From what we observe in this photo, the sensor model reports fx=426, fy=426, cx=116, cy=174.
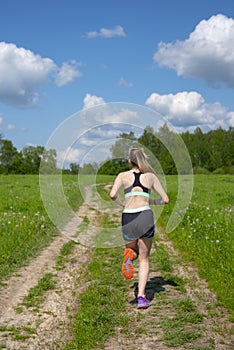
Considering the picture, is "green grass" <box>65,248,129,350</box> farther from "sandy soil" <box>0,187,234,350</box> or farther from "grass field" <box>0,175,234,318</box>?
"grass field" <box>0,175,234,318</box>

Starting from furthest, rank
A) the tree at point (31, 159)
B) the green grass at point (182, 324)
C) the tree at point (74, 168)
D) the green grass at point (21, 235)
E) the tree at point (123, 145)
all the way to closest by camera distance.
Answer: the tree at point (31, 159), the green grass at point (21, 235), the tree at point (74, 168), the tree at point (123, 145), the green grass at point (182, 324)

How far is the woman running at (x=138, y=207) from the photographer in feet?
21.5

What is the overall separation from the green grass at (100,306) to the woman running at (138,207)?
563 millimetres

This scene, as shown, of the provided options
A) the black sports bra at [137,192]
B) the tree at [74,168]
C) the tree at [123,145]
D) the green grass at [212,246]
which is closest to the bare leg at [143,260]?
the black sports bra at [137,192]

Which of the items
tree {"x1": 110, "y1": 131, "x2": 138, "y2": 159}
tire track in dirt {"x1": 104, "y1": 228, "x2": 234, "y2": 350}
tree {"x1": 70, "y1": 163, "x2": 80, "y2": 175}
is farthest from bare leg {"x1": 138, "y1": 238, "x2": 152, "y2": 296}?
tree {"x1": 70, "y1": 163, "x2": 80, "y2": 175}

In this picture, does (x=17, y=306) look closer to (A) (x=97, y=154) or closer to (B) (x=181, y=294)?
(B) (x=181, y=294)

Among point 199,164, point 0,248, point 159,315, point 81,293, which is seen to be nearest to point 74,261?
point 0,248

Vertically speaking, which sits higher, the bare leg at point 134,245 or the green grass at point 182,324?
the bare leg at point 134,245

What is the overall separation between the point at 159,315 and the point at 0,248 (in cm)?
453

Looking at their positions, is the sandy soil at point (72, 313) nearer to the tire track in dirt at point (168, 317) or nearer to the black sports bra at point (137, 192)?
the tire track in dirt at point (168, 317)

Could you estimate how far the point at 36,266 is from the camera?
8789mm

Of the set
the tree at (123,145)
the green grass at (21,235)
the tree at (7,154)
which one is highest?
the tree at (7,154)

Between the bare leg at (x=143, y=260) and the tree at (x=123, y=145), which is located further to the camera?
the tree at (x=123, y=145)

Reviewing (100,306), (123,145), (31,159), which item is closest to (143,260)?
(100,306)
